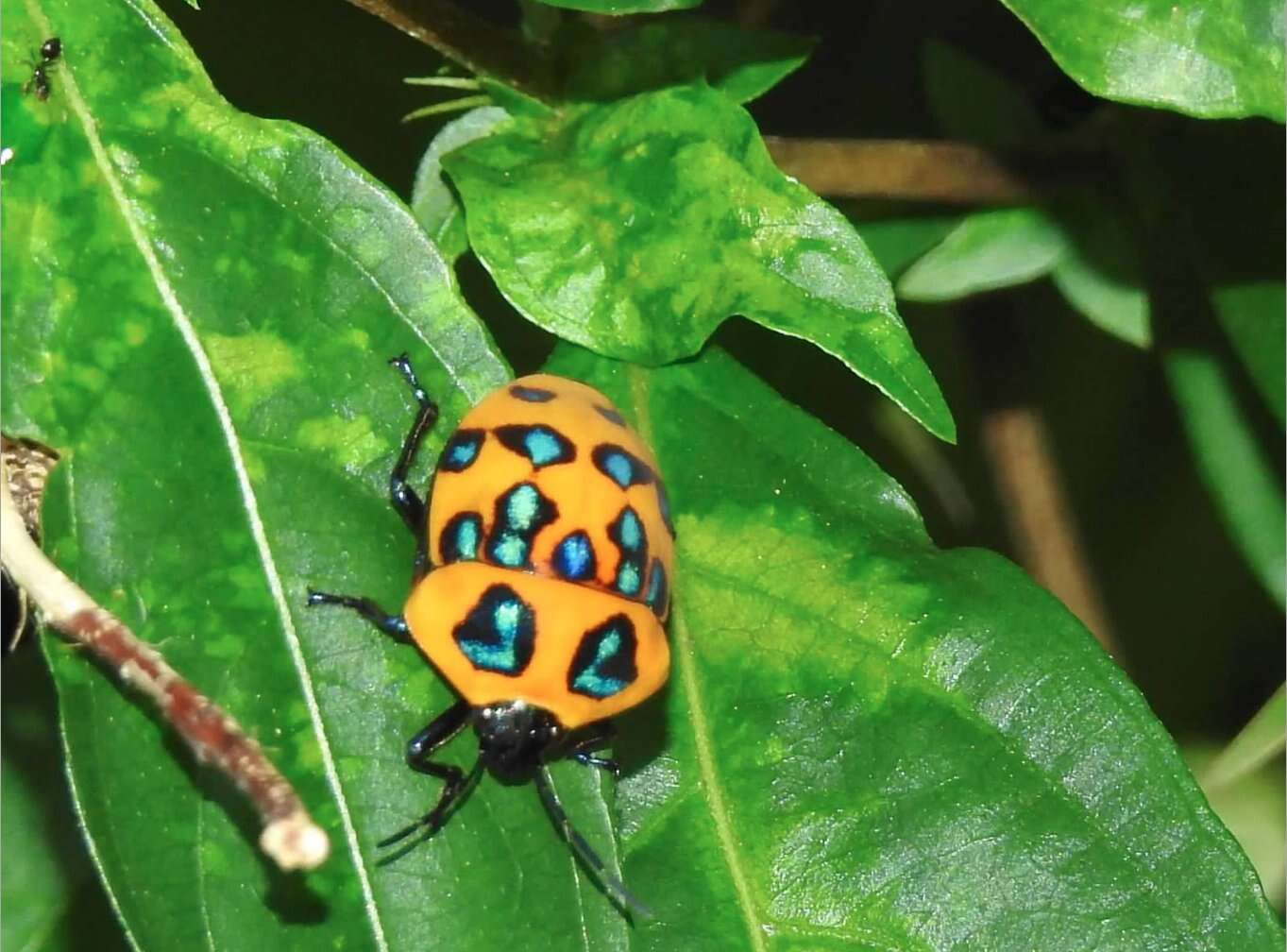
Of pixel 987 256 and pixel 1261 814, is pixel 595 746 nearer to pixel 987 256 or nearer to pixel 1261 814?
pixel 987 256

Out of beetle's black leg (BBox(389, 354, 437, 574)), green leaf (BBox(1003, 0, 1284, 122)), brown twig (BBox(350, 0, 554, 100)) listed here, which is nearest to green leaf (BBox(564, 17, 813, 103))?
brown twig (BBox(350, 0, 554, 100))

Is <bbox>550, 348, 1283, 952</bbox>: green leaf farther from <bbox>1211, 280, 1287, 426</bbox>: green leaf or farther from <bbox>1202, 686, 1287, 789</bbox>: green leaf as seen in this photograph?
<bbox>1211, 280, 1287, 426</bbox>: green leaf

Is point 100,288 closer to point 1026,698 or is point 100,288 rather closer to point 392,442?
point 392,442

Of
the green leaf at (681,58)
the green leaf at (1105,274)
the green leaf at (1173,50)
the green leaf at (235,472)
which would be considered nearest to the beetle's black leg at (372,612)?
the green leaf at (235,472)

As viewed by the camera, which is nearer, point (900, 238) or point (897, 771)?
point (897, 771)

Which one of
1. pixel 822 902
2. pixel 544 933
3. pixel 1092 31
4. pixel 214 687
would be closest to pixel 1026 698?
pixel 822 902

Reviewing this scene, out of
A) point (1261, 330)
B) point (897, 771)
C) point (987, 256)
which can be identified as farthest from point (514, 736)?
point (1261, 330)

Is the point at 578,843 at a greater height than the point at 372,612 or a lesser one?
lesser
